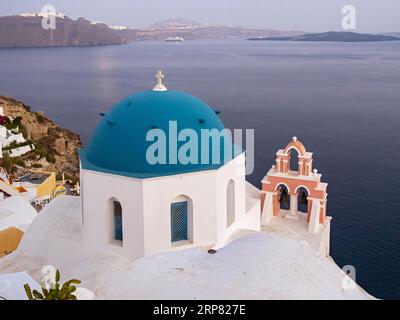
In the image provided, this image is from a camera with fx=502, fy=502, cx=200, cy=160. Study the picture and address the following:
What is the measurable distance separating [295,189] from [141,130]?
7567 mm

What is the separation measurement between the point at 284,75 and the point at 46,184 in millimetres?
69515

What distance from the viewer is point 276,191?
16281 mm

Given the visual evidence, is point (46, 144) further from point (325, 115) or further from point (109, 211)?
point (109, 211)

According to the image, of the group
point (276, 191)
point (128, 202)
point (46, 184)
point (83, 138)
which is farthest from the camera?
point (83, 138)

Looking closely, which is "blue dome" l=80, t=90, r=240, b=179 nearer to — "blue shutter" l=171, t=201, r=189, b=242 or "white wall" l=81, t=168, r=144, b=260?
"white wall" l=81, t=168, r=144, b=260

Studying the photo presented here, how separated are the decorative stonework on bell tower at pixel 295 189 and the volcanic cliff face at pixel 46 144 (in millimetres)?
25788

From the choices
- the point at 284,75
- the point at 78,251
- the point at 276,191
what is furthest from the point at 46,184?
the point at 284,75

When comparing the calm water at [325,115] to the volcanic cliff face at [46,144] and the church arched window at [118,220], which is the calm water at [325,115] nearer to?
the volcanic cliff face at [46,144]

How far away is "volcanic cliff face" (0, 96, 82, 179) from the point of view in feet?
129

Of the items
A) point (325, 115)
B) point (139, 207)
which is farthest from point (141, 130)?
point (325, 115)

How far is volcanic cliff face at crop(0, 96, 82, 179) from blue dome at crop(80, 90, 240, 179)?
28791 millimetres

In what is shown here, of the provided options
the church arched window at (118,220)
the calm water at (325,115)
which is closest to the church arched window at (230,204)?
the church arched window at (118,220)

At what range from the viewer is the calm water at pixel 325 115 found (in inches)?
1035
